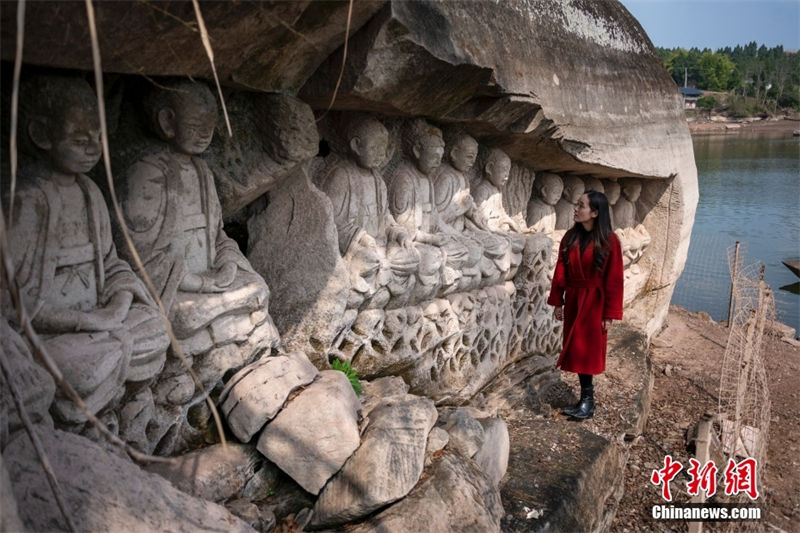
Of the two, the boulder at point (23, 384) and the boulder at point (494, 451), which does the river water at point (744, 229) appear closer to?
the boulder at point (494, 451)

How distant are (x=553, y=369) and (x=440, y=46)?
11.4 feet

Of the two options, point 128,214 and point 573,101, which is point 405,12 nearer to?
point 128,214

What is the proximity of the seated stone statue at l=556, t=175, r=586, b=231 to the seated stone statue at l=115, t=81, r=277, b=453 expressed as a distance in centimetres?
434

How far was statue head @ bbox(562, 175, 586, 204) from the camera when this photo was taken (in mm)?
6805

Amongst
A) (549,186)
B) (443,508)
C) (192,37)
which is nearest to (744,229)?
(549,186)

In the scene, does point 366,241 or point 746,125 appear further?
point 746,125

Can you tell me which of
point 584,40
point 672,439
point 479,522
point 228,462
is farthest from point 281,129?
point 672,439

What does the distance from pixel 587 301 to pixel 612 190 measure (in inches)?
111

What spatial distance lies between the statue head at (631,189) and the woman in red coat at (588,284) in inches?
114

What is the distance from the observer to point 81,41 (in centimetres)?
223

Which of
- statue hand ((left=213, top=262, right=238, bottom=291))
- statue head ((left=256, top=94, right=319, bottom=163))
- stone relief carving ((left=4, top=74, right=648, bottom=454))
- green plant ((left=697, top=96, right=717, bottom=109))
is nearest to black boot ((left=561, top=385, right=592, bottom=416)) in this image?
stone relief carving ((left=4, top=74, right=648, bottom=454))

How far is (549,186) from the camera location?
6.48m

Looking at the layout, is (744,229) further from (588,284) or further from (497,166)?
(588,284)

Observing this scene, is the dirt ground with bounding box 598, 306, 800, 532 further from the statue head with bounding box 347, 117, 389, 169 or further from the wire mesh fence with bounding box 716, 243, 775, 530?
the statue head with bounding box 347, 117, 389, 169
